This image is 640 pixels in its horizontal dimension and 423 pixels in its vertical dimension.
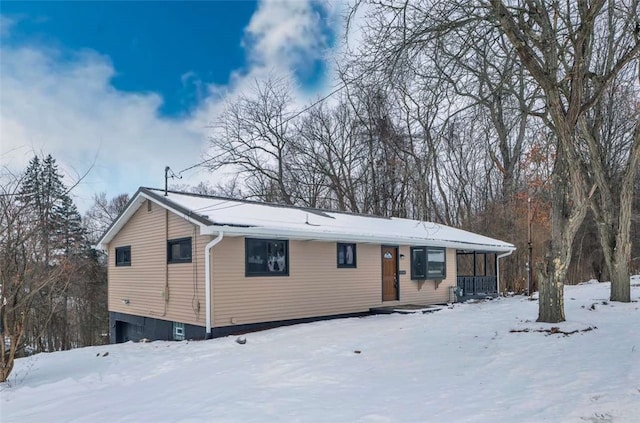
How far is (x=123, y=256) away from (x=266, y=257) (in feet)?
18.7

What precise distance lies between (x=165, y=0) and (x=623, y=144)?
17250 mm

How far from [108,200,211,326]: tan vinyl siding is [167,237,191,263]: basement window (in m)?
0.12

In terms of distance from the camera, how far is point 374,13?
7.28 meters

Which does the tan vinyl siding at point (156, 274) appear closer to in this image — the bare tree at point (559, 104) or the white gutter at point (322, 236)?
the white gutter at point (322, 236)

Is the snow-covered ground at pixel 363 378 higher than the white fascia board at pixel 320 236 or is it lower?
lower

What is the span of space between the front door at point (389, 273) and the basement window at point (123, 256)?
7.56m

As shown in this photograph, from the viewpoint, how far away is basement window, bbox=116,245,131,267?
13383 millimetres

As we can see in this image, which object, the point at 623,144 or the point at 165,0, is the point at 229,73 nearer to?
the point at 165,0

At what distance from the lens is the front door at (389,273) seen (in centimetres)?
1342

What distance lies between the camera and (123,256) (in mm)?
13734

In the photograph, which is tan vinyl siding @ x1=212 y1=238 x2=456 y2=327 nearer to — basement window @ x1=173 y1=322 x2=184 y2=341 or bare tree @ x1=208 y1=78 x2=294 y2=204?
basement window @ x1=173 y1=322 x2=184 y2=341

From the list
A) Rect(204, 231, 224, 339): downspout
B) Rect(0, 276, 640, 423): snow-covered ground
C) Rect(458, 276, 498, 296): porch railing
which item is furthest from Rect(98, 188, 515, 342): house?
Rect(0, 276, 640, 423): snow-covered ground

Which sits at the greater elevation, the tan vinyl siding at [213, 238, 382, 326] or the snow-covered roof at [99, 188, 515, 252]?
the snow-covered roof at [99, 188, 515, 252]

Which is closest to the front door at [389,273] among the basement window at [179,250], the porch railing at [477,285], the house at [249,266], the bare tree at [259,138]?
the house at [249,266]
